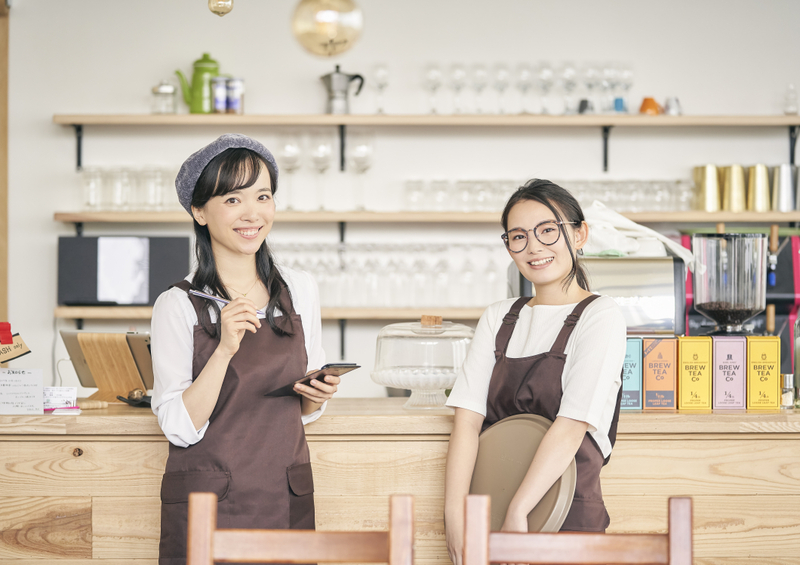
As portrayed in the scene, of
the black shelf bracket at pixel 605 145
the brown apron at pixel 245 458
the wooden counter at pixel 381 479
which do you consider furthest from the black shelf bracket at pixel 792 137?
the brown apron at pixel 245 458

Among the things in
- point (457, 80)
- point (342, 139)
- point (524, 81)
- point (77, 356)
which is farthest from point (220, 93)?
point (77, 356)

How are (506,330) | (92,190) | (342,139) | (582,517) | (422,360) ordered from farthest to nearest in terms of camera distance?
(342,139), (92,190), (422,360), (506,330), (582,517)

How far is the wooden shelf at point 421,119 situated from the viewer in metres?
3.23

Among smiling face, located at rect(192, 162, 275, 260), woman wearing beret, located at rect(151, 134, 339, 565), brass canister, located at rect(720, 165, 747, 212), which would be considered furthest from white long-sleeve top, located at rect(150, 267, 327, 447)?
brass canister, located at rect(720, 165, 747, 212)

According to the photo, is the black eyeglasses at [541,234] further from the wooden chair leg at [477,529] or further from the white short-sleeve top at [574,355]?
the wooden chair leg at [477,529]

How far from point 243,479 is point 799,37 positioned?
3.42 metres

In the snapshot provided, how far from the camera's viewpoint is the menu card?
64.2 inches

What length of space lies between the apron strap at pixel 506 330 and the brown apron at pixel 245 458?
399 mm

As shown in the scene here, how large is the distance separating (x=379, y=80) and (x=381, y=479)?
2.15m

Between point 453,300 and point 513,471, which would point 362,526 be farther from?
point 453,300

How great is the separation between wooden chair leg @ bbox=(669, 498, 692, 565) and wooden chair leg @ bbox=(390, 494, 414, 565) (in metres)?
0.30

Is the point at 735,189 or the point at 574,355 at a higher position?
the point at 735,189

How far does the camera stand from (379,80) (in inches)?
130

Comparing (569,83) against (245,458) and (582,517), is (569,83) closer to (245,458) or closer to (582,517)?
(582,517)
